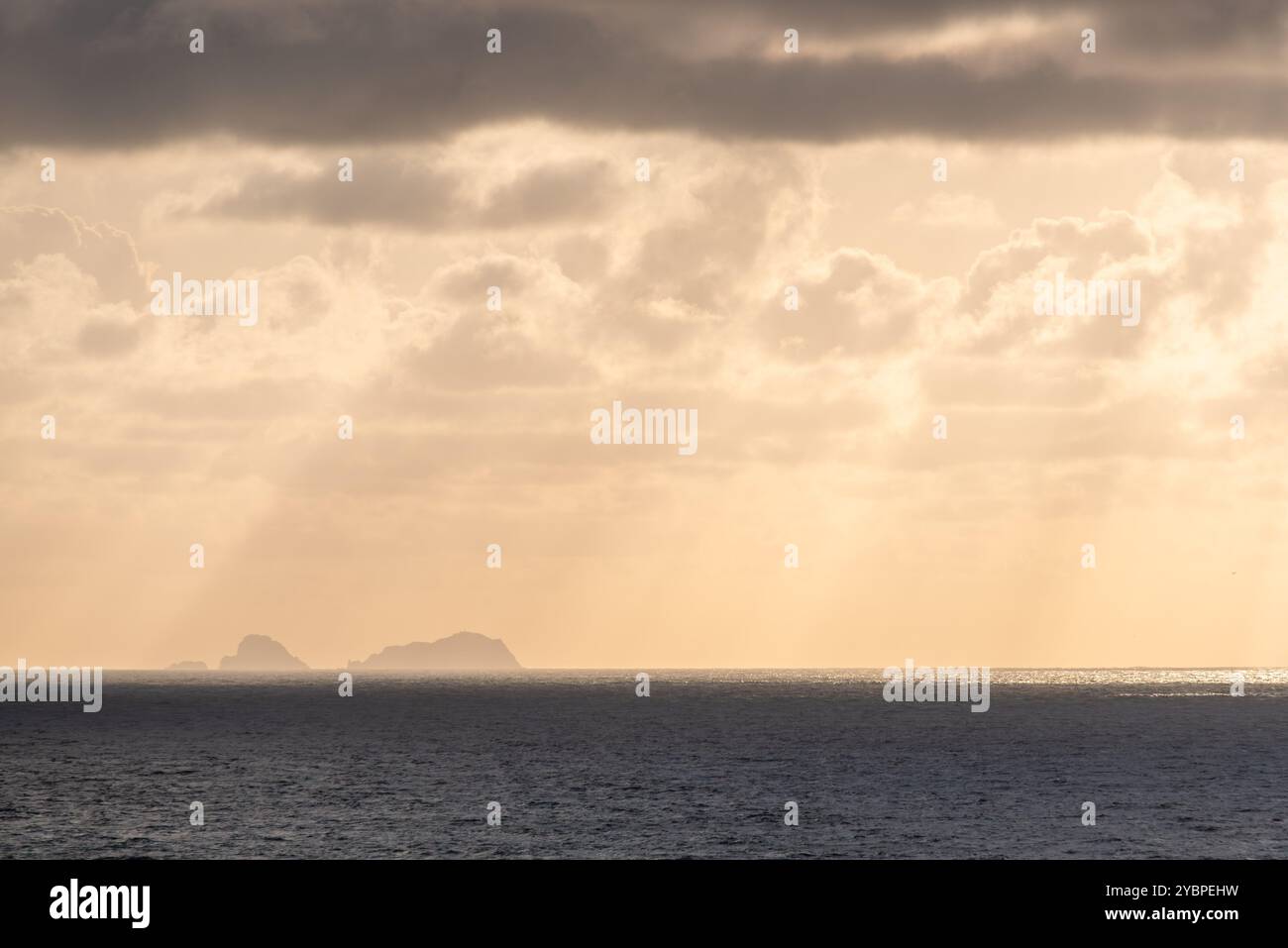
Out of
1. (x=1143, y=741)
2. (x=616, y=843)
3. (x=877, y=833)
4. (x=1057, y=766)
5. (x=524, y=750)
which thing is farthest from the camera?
(x=1143, y=741)

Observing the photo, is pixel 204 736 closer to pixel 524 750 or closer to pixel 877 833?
pixel 524 750

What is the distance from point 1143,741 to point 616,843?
102 m

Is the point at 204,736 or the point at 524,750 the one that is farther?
the point at 204,736
